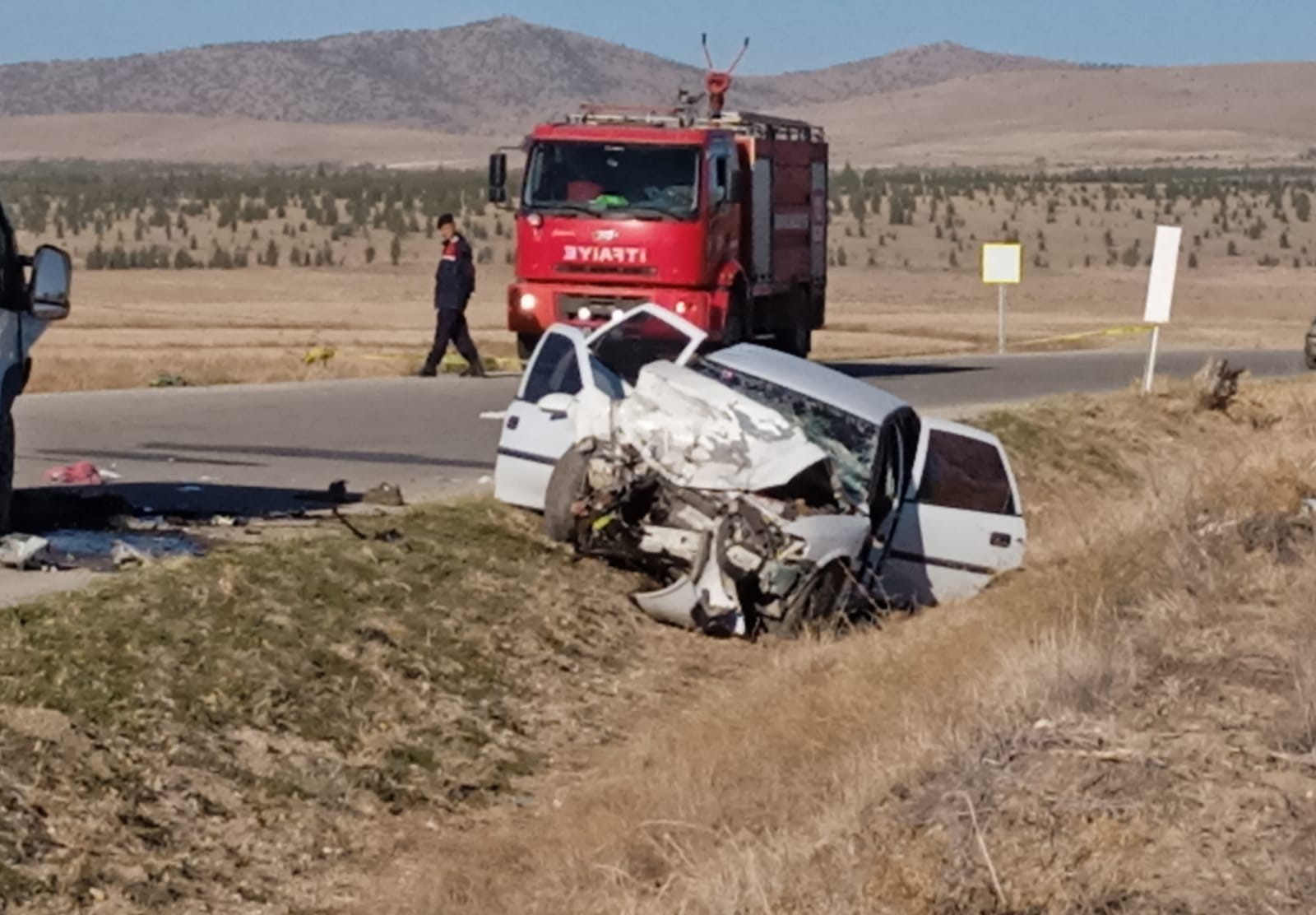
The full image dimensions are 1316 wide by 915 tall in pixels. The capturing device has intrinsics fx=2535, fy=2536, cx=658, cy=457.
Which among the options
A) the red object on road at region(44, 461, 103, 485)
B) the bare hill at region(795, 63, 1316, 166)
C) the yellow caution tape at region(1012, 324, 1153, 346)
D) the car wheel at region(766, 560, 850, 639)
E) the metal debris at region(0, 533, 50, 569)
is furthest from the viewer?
the bare hill at region(795, 63, 1316, 166)

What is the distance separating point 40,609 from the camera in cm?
1109

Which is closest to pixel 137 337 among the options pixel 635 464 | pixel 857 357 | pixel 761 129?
pixel 857 357

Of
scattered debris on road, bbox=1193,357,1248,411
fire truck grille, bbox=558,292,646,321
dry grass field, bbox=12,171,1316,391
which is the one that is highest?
fire truck grille, bbox=558,292,646,321

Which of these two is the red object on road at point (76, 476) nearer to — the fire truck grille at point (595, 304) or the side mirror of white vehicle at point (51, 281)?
the side mirror of white vehicle at point (51, 281)

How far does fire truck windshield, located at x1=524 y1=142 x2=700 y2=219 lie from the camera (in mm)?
24453

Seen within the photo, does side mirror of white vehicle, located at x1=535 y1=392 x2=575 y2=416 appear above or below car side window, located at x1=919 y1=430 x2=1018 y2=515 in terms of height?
above

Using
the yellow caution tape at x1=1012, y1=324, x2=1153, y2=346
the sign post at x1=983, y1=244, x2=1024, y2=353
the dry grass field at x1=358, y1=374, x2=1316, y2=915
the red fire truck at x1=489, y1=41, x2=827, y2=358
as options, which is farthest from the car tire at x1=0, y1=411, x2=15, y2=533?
the yellow caution tape at x1=1012, y1=324, x2=1153, y2=346

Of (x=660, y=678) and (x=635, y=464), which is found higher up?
(x=635, y=464)

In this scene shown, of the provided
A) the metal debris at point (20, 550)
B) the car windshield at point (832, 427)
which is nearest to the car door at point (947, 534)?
the car windshield at point (832, 427)

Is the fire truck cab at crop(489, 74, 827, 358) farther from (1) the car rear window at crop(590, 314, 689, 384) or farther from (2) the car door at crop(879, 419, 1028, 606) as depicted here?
(2) the car door at crop(879, 419, 1028, 606)

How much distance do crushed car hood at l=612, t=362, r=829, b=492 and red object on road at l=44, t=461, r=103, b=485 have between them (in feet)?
12.1

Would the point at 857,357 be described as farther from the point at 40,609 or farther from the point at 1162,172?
the point at 1162,172

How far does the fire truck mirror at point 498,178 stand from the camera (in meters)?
25.3

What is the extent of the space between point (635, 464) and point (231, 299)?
111ft
